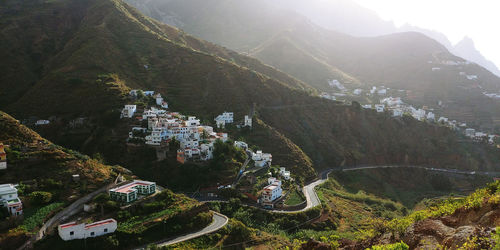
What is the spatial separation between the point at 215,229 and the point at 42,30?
6816cm

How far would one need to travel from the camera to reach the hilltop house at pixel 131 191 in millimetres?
29781

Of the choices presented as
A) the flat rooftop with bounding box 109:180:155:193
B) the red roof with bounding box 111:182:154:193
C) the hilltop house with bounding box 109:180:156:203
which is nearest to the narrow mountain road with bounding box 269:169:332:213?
the hilltop house with bounding box 109:180:156:203

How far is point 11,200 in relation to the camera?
2583 centimetres

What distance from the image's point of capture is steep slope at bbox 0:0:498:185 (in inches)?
2034

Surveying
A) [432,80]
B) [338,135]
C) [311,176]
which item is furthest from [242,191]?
[432,80]

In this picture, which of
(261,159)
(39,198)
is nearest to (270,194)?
(261,159)

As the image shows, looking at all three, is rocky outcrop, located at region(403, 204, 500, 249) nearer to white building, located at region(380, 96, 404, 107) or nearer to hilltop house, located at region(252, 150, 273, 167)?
hilltop house, located at region(252, 150, 273, 167)

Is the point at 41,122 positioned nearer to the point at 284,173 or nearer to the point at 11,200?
the point at 11,200

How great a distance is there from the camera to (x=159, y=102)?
2132 inches

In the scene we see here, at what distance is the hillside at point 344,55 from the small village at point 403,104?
259 centimetres

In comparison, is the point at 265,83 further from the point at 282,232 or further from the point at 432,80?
the point at 432,80

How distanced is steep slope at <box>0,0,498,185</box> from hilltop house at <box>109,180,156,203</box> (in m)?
19.9

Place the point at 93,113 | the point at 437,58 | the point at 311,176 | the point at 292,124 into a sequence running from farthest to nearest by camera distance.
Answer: the point at 437,58, the point at 292,124, the point at 311,176, the point at 93,113

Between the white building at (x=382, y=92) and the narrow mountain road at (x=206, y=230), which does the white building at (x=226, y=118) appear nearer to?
the narrow mountain road at (x=206, y=230)
